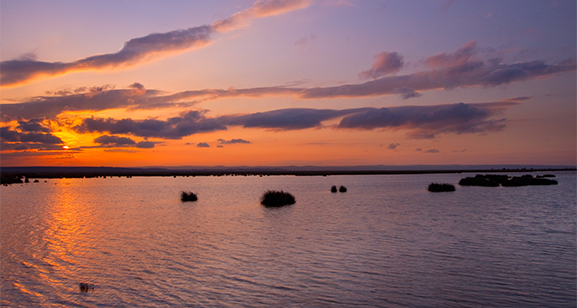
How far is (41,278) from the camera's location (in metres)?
13.7

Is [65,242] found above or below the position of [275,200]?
below

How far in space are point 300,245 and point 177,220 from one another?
43.6 ft

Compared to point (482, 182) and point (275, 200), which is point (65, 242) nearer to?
point (275, 200)

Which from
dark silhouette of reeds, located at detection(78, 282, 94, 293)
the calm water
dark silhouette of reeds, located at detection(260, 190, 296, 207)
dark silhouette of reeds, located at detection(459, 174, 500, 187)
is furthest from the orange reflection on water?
dark silhouette of reeds, located at detection(459, 174, 500, 187)

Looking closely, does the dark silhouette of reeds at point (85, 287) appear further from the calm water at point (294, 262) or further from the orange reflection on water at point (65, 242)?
the orange reflection on water at point (65, 242)

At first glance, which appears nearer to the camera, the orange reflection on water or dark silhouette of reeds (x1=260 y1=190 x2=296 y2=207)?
the orange reflection on water

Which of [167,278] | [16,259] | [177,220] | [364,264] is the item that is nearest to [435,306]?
[364,264]

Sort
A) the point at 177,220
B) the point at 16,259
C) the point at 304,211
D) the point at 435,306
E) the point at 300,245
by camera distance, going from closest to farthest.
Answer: the point at 435,306, the point at 16,259, the point at 300,245, the point at 177,220, the point at 304,211

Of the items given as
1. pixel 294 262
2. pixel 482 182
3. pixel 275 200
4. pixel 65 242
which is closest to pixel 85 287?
pixel 294 262

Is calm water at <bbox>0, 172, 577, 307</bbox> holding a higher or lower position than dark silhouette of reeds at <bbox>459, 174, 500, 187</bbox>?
lower

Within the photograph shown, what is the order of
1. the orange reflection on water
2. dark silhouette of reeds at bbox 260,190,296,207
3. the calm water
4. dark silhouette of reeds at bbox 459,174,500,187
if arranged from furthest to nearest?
dark silhouette of reeds at bbox 459,174,500,187, dark silhouette of reeds at bbox 260,190,296,207, the orange reflection on water, the calm water

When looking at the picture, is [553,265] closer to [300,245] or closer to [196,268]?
[300,245]

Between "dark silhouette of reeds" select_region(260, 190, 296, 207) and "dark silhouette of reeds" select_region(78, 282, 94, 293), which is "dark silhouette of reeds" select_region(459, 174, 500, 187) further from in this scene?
"dark silhouette of reeds" select_region(78, 282, 94, 293)

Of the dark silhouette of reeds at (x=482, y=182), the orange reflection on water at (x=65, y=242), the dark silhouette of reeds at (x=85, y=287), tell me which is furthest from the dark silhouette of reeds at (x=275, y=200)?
the dark silhouette of reeds at (x=482, y=182)
